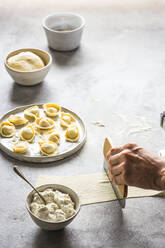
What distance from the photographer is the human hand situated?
3.84 feet

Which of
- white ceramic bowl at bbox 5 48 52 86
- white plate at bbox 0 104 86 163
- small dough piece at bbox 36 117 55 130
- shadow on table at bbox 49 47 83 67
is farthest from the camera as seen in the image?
shadow on table at bbox 49 47 83 67

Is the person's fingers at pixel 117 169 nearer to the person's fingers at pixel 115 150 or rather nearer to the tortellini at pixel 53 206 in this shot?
the person's fingers at pixel 115 150

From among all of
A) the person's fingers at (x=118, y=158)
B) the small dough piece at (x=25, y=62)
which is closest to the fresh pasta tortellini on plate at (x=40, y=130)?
the small dough piece at (x=25, y=62)

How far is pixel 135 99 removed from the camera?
1.88 m

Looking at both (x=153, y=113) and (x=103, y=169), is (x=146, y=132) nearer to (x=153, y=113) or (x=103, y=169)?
(x=153, y=113)

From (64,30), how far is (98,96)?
0.62 m

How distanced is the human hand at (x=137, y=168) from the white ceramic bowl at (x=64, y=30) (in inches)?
42.9

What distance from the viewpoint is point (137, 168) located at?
3.92 feet

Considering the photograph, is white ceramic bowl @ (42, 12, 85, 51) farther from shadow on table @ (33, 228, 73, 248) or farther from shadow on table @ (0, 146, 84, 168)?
shadow on table @ (33, 228, 73, 248)

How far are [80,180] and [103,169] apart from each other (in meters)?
0.12

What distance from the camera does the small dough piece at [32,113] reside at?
168cm

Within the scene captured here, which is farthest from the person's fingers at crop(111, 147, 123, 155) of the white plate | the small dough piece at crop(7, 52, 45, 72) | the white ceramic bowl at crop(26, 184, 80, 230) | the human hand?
the small dough piece at crop(7, 52, 45, 72)

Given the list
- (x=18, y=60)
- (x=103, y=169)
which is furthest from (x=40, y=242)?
(x=18, y=60)

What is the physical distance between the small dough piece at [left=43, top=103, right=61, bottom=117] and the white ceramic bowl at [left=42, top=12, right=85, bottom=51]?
573mm
